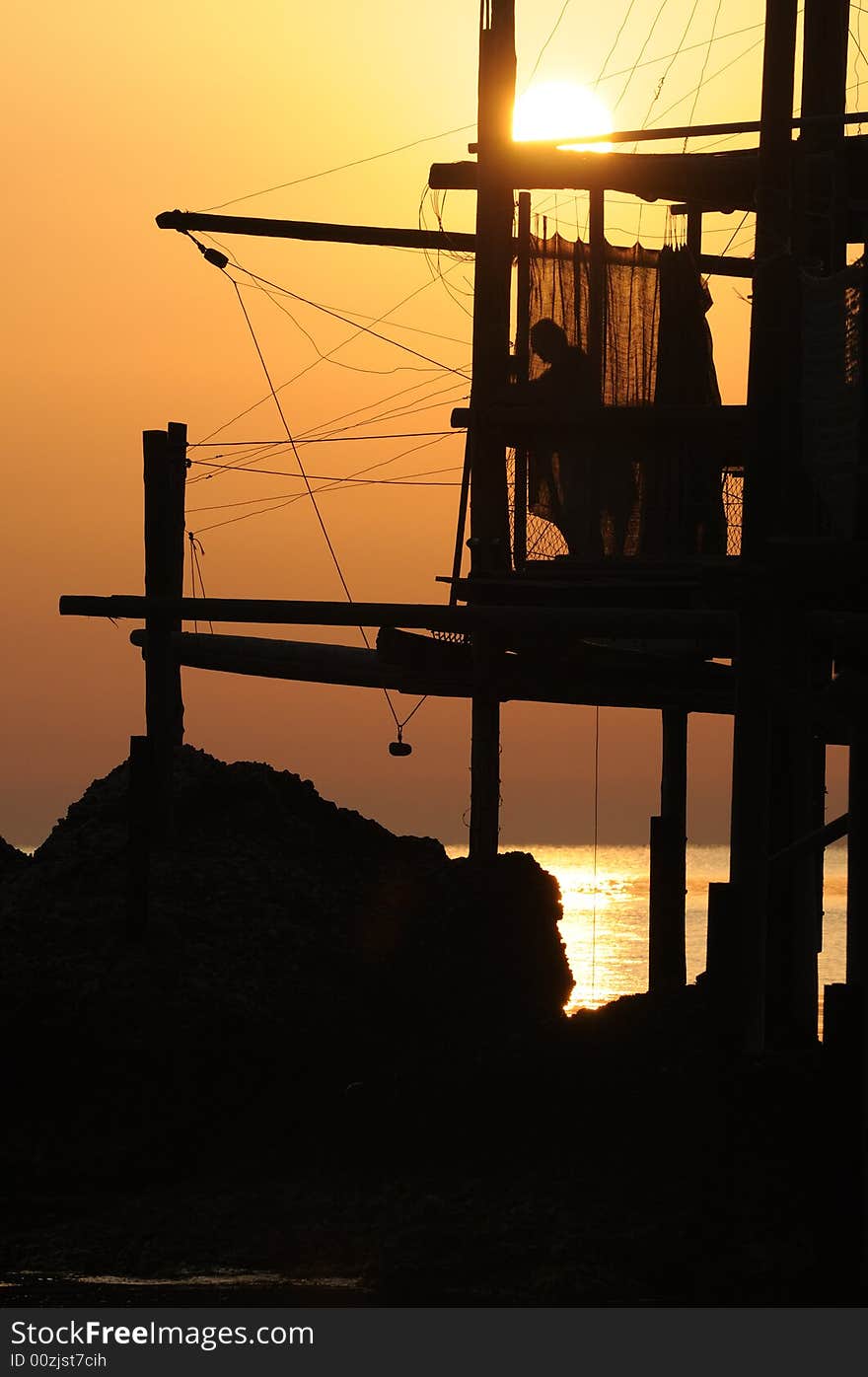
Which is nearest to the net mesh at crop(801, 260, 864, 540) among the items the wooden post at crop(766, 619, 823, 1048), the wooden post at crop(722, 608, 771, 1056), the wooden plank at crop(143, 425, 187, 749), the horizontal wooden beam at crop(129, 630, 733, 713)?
the wooden post at crop(722, 608, 771, 1056)

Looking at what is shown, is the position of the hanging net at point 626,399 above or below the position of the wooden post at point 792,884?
above

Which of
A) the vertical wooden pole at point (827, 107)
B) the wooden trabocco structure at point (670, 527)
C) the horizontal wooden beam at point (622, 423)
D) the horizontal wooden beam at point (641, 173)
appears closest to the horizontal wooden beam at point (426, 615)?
the wooden trabocco structure at point (670, 527)

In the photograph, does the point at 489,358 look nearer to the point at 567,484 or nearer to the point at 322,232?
the point at 567,484

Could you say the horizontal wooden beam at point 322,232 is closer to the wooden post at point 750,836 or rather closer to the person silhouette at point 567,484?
the person silhouette at point 567,484

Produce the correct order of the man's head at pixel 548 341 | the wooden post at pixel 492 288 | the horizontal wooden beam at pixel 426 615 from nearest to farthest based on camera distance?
the horizontal wooden beam at pixel 426 615, the wooden post at pixel 492 288, the man's head at pixel 548 341

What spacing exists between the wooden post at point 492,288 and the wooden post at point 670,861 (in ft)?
19.5

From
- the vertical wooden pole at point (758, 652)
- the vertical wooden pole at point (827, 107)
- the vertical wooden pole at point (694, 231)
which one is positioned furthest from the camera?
the vertical wooden pole at point (694, 231)

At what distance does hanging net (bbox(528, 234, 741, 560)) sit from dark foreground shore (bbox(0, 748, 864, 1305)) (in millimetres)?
4522

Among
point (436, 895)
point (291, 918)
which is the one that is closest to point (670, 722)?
point (436, 895)

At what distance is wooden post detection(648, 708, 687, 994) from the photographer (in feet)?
76.9

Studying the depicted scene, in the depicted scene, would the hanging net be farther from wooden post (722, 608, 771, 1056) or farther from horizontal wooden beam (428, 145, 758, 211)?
wooden post (722, 608, 771, 1056)

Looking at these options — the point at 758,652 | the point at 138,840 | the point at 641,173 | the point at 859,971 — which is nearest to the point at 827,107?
the point at 641,173

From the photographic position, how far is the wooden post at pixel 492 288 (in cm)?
1830

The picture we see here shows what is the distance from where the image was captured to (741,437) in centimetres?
1798
